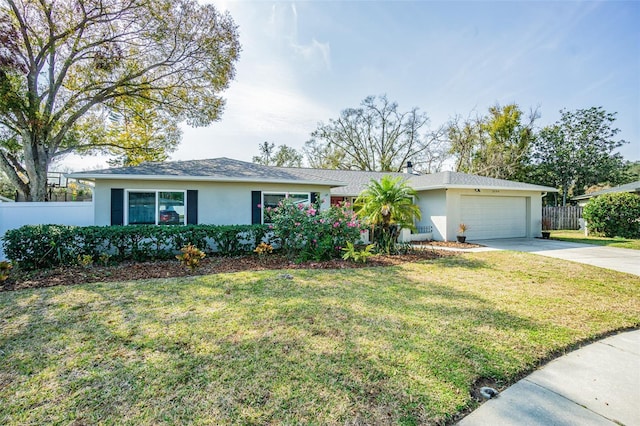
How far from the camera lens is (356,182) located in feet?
53.5

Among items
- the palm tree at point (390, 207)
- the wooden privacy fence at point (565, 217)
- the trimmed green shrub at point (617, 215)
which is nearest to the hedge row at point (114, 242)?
the palm tree at point (390, 207)

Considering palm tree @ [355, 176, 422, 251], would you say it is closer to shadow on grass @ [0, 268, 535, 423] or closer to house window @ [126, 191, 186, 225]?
shadow on grass @ [0, 268, 535, 423]

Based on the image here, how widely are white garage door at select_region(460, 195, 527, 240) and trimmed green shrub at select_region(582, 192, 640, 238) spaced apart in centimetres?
392

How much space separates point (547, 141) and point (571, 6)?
2225cm

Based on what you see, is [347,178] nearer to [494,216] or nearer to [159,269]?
[494,216]

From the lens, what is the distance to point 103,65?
11.5 metres

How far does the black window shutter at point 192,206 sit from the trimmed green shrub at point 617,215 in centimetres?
1882

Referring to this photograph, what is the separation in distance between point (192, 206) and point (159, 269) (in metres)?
3.17

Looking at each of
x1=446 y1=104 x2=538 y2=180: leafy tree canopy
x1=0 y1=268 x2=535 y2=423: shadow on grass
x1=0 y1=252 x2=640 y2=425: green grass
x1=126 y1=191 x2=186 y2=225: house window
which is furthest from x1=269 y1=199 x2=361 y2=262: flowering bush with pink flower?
x1=446 y1=104 x2=538 y2=180: leafy tree canopy

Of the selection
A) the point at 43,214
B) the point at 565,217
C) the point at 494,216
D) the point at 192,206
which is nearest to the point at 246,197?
the point at 192,206

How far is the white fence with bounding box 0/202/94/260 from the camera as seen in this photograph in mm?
8086

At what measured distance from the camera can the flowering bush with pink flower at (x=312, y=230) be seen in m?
7.91

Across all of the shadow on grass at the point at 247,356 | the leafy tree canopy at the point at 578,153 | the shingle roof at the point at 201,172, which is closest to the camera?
the shadow on grass at the point at 247,356

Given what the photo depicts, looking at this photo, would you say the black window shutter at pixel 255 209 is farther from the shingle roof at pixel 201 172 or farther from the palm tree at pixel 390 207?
the palm tree at pixel 390 207
